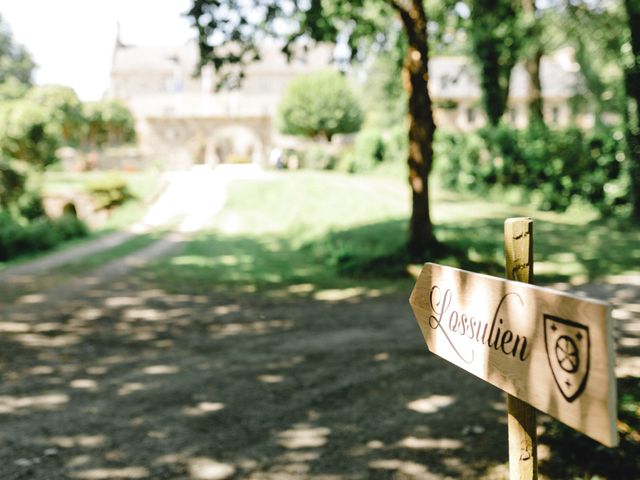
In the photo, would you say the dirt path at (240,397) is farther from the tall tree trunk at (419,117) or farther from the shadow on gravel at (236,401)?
the tall tree trunk at (419,117)

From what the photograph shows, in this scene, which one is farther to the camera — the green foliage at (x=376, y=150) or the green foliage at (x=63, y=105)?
the green foliage at (x=63, y=105)

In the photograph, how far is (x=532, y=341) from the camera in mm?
1685

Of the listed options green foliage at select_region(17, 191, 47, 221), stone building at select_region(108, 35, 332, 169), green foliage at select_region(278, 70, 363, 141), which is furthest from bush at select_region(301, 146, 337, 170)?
green foliage at select_region(17, 191, 47, 221)

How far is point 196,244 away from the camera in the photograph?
1589cm

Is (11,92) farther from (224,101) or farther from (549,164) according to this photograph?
(549,164)

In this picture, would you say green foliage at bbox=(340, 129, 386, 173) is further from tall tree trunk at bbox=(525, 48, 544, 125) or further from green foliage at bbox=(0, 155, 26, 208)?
green foliage at bbox=(0, 155, 26, 208)

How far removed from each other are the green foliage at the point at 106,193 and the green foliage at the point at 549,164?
15527 millimetres

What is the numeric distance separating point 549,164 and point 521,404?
1957 cm

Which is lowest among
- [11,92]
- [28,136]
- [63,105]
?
[28,136]

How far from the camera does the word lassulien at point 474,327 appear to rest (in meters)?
1.76

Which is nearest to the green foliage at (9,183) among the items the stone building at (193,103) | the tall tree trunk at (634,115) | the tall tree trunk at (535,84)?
the tall tree trunk at (634,115)

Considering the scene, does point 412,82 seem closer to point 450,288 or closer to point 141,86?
point 450,288

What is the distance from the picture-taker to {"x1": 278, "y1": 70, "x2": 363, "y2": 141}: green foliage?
43.6m

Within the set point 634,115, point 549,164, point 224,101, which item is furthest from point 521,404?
point 224,101
